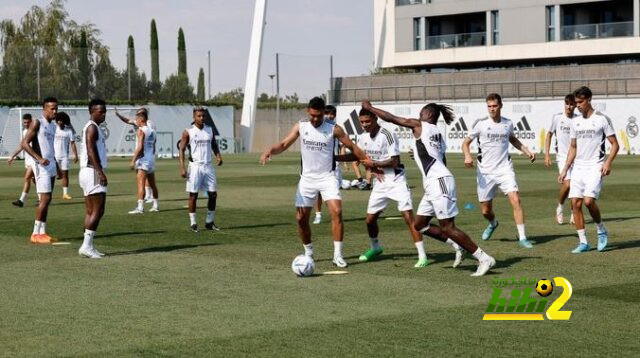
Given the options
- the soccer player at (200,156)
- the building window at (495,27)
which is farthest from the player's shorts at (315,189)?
the building window at (495,27)

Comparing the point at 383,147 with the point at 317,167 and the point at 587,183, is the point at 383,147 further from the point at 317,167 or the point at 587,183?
the point at 587,183

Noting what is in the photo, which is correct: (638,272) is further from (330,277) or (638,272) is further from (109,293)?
(109,293)

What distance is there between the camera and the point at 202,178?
20.4 meters

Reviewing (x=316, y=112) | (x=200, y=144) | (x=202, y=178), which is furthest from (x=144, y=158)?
(x=316, y=112)

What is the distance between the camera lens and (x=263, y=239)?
18.0 meters

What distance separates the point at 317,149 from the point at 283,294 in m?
2.90

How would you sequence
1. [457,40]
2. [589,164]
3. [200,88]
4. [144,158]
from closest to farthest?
[589,164] < [144,158] < [200,88] < [457,40]

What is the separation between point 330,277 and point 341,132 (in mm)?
2033

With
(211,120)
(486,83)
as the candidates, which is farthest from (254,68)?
(486,83)

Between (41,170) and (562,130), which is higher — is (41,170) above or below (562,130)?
below

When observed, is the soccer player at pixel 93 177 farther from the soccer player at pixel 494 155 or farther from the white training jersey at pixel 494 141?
the white training jersey at pixel 494 141

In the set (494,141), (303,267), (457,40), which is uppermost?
(457,40)

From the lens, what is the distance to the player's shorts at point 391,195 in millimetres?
15000

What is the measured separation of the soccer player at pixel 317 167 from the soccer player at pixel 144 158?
32.5ft
